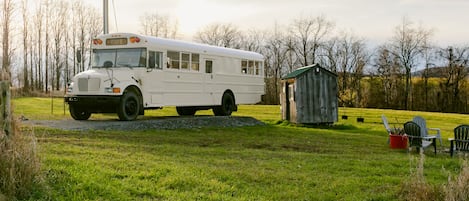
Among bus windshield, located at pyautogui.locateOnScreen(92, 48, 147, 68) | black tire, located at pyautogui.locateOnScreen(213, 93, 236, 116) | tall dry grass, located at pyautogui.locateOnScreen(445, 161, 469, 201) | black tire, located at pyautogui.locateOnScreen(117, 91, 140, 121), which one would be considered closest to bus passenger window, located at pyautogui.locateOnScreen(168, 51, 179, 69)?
bus windshield, located at pyautogui.locateOnScreen(92, 48, 147, 68)

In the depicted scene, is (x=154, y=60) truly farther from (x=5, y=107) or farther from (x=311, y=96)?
(x=5, y=107)

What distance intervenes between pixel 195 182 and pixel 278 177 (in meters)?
1.29

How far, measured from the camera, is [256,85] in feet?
70.7

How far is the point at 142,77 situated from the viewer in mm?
15531

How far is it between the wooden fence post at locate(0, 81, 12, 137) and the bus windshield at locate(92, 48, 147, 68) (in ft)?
31.5

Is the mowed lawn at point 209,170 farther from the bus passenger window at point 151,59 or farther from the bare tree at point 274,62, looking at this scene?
the bare tree at point 274,62

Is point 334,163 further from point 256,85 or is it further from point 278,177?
point 256,85

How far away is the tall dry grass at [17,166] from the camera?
17.0 ft

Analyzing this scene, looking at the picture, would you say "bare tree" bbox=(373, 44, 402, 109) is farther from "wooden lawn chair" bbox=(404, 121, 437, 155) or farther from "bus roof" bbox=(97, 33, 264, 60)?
"wooden lawn chair" bbox=(404, 121, 437, 155)

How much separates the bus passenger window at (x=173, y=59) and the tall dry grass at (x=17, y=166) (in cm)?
1091

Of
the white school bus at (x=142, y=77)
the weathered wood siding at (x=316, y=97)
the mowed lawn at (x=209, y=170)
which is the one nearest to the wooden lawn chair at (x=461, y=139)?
the mowed lawn at (x=209, y=170)

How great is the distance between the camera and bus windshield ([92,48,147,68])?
15.5 meters

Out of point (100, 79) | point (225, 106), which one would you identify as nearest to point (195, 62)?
point (225, 106)

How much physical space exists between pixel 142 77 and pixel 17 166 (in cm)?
1029
